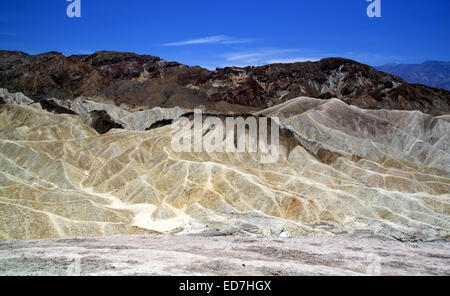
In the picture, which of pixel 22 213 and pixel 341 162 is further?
pixel 341 162

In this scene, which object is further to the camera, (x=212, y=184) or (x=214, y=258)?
(x=212, y=184)

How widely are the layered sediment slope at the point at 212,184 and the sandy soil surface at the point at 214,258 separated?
41.1 ft

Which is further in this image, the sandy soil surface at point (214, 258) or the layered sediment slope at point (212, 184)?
the layered sediment slope at point (212, 184)

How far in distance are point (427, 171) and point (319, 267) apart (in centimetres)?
6764

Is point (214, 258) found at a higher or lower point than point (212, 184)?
lower

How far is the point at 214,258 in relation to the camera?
833 inches

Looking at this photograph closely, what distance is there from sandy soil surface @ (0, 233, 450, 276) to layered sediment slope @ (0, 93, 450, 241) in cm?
1252

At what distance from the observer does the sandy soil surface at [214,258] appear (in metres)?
18.5

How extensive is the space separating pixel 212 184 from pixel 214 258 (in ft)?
111

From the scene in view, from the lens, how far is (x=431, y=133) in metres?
110

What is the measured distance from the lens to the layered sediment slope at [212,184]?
1666 inches

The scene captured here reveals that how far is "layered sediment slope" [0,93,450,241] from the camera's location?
139 feet
